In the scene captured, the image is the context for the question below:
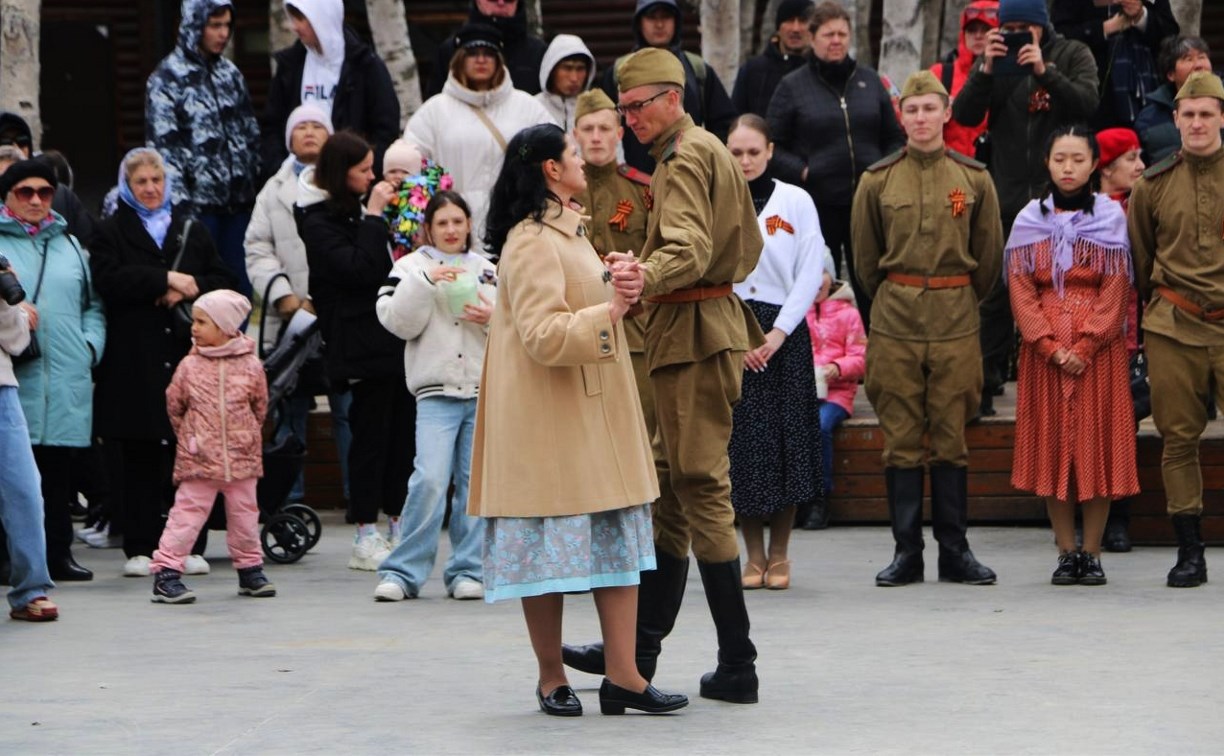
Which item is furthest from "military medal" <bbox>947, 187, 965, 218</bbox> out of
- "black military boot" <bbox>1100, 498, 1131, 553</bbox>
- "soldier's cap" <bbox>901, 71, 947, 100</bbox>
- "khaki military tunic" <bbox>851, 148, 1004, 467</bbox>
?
"black military boot" <bbox>1100, 498, 1131, 553</bbox>

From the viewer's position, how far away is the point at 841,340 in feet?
35.6

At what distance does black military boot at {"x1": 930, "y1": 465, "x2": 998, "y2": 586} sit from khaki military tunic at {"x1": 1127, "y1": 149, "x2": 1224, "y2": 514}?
89cm

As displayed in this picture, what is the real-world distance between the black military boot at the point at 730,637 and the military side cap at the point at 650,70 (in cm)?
155

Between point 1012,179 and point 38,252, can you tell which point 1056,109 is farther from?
point 38,252

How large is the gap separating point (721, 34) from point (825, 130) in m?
4.10

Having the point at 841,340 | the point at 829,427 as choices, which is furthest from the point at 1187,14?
the point at 829,427

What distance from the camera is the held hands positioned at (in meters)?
8.70

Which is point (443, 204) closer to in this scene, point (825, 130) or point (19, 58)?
point (825, 130)

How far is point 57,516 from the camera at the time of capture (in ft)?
30.4

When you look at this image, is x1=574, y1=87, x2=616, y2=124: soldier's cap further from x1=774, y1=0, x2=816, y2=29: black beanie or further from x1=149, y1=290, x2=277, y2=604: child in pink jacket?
x1=774, y1=0, x2=816, y2=29: black beanie

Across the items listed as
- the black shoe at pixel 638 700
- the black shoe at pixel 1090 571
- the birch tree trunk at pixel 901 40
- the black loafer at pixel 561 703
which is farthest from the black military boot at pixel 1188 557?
the birch tree trunk at pixel 901 40

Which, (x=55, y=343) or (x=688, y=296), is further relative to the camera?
(x=55, y=343)

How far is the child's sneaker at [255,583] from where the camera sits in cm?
873

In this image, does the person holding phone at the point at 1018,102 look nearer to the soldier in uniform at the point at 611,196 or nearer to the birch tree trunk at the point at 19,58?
the soldier in uniform at the point at 611,196
